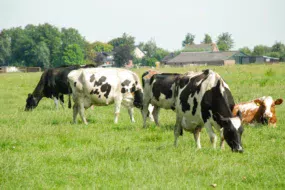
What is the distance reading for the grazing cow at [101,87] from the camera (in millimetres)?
A: 16219

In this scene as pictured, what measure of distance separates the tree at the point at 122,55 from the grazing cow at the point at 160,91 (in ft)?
381

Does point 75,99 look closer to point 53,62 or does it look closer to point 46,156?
point 46,156

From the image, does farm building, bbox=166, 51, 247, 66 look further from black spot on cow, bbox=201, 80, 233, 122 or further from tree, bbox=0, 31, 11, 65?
black spot on cow, bbox=201, 80, 233, 122

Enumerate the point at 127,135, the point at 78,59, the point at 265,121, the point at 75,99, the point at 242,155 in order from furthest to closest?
the point at 78,59, the point at 75,99, the point at 265,121, the point at 127,135, the point at 242,155

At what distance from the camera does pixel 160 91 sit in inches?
561

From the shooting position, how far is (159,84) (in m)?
14.3

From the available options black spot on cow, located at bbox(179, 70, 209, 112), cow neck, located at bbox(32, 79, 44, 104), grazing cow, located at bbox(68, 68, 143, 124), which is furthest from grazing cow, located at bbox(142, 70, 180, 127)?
cow neck, located at bbox(32, 79, 44, 104)

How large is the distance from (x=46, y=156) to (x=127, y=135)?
134 inches

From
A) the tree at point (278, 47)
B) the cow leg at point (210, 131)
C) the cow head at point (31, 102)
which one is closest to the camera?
the cow leg at point (210, 131)

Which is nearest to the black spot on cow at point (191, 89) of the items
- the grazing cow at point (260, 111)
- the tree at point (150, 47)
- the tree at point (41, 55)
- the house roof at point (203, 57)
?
the grazing cow at point (260, 111)

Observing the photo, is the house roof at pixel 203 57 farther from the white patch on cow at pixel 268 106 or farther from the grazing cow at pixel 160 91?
the grazing cow at pixel 160 91

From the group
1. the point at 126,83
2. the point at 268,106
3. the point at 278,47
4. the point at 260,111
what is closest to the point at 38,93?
the point at 126,83

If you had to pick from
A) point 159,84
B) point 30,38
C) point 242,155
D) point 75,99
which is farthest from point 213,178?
point 30,38

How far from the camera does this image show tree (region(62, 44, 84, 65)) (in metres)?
132
